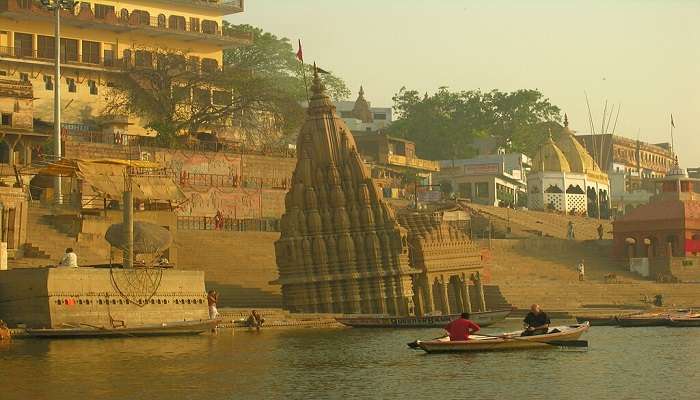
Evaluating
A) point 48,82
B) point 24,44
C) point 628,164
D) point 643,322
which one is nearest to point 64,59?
point 48,82

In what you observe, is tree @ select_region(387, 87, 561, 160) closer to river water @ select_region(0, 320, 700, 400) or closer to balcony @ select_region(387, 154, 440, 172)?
balcony @ select_region(387, 154, 440, 172)

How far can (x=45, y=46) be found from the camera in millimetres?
75062

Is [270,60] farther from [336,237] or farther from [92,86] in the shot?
[336,237]

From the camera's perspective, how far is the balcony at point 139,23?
7388 cm

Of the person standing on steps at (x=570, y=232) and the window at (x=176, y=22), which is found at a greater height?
the window at (x=176, y=22)

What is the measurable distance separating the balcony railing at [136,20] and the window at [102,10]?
0.13 m

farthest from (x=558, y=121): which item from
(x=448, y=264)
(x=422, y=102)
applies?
(x=448, y=264)

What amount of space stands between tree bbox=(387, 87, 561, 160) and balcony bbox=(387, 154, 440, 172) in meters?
15.4

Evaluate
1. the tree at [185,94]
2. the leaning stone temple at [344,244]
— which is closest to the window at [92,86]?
the tree at [185,94]

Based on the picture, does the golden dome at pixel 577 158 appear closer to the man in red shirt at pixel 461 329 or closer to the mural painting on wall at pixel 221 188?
the mural painting on wall at pixel 221 188

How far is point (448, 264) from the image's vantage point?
192 feet

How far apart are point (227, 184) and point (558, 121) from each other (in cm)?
5670

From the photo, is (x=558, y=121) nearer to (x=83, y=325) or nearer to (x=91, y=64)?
(x=91, y=64)

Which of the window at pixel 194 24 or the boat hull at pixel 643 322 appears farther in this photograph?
the window at pixel 194 24
